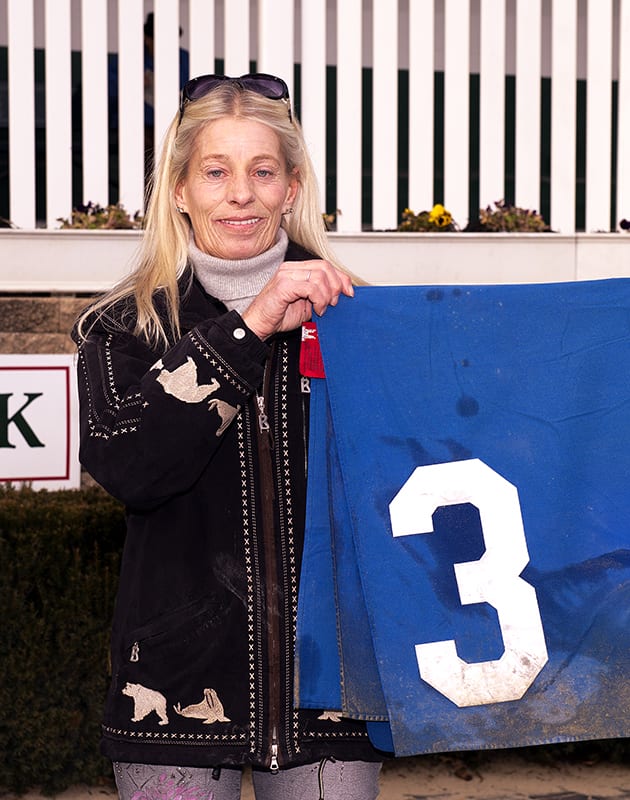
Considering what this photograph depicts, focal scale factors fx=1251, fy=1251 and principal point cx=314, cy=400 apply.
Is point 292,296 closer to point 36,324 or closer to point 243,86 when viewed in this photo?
point 243,86

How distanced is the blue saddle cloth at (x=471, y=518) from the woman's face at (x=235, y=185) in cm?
24

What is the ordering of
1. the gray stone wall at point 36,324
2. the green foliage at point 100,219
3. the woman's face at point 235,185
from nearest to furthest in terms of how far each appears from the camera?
the woman's face at point 235,185, the gray stone wall at point 36,324, the green foliage at point 100,219

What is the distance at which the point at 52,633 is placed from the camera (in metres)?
4.77

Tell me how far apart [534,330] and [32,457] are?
11.9ft

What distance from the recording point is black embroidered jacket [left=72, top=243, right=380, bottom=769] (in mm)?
2322

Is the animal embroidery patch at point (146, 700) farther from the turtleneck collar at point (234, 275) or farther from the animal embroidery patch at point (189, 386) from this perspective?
the turtleneck collar at point (234, 275)

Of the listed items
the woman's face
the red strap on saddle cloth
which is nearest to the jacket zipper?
the red strap on saddle cloth

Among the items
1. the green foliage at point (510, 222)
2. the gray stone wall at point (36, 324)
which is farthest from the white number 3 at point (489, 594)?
the green foliage at point (510, 222)

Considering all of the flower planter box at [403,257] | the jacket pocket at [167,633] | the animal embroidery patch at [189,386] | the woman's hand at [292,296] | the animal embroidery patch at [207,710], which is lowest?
the animal embroidery patch at [207,710]

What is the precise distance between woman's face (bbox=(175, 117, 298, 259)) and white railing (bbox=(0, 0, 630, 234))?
4.29 metres

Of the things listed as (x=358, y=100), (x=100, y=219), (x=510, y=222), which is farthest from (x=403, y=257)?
(x=100, y=219)

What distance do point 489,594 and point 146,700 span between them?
0.70m

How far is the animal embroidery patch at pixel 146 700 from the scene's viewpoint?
239cm

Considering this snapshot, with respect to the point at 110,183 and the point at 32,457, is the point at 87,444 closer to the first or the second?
the point at 32,457
